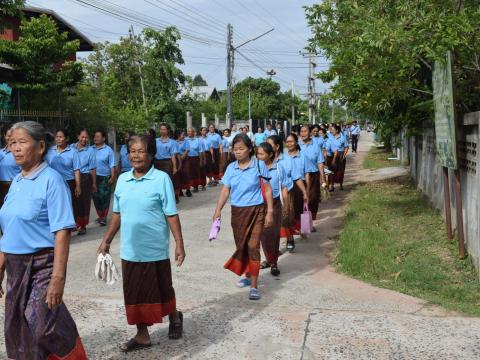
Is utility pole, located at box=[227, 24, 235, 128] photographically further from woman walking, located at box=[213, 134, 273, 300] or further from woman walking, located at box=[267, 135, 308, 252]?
woman walking, located at box=[213, 134, 273, 300]

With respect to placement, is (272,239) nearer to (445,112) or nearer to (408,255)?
(408,255)

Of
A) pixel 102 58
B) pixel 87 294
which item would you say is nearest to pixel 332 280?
pixel 87 294

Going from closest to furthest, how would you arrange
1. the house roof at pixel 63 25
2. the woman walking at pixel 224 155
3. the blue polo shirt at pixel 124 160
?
1. the blue polo shirt at pixel 124 160
2. the woman walking at pixel 224 155
3. the house roof at pixel 63 25

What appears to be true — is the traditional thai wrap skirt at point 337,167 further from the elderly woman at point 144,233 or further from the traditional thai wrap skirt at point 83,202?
the elderly woman at point 144,233

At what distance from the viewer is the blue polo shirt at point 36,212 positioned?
3.25 meters

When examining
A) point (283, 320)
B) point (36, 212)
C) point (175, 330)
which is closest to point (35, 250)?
point (36, 212)

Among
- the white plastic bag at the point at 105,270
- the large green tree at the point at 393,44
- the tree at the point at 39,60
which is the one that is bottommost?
the white plastic bag at the point at 105,270

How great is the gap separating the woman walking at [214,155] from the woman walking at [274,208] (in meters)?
8.86

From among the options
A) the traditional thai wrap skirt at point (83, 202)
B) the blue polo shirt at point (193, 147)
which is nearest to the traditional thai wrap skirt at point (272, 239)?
the traditional thai wrap skirt at point (83, 202)

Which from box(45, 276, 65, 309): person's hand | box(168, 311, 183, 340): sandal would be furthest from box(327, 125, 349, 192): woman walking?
box(45, 276, 65, 309): person's hand

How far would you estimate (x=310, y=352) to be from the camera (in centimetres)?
432

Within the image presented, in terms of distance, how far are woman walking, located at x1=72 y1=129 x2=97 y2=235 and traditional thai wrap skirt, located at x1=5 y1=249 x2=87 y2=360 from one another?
5.83 metres

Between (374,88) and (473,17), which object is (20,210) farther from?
(374,88)

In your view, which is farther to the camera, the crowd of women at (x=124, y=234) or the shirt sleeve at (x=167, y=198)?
the shirt sleeve at (x=167, y=198)
